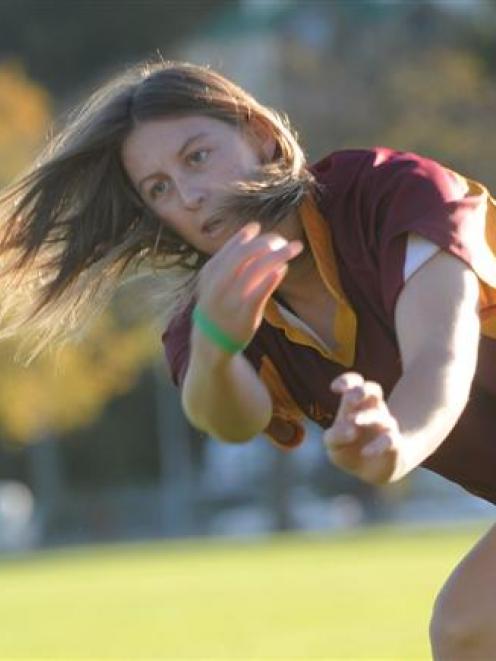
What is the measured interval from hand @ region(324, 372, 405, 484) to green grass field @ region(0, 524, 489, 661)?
18.2 feet

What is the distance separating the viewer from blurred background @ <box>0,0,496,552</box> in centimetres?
3609

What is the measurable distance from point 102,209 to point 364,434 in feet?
5.62

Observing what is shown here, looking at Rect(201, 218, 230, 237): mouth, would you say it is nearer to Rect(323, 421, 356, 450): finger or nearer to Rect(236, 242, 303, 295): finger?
Rect(236, 242, 303, 295): finger

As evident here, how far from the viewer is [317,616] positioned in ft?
42.6

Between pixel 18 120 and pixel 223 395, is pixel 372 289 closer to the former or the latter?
pixel 223 395

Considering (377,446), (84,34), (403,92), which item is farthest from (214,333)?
(84,34)

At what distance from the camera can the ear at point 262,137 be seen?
16.4 ft

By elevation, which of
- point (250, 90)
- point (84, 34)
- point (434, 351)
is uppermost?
point (434, 351)

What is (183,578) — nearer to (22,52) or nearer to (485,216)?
(485,216)

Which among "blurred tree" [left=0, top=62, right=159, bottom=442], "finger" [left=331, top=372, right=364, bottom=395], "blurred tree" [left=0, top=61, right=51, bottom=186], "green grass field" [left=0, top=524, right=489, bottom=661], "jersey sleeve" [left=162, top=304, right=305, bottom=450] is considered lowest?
"blurred tree" [left=0, top=62, right=159, bottom=442]

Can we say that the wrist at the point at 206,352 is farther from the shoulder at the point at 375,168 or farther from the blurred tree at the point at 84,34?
the blurred tree at the point at 84,34

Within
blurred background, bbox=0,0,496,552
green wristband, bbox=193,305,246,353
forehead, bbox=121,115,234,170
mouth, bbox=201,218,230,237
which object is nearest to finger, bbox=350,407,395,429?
green wristband, bbox=193,305,246,353

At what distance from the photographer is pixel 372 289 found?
4.80 m

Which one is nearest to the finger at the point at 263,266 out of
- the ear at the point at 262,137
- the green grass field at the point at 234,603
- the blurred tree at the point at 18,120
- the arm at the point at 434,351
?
the arm at the point at 434,351
